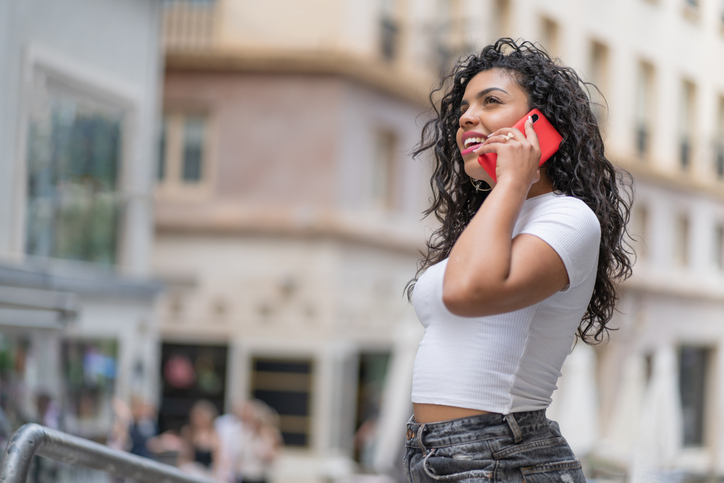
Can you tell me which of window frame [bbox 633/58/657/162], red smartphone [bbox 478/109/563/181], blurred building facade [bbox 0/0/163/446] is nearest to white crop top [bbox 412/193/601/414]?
red smartphone [bbox 478/109/563/181]

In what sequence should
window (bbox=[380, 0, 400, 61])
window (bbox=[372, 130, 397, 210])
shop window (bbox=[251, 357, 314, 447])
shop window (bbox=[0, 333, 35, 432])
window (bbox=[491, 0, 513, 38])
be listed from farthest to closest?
window (bbox=[491, 0, 513, 38]), window (bbox=[372, 130, 397, 210]), window (bbox=[380, 0, 400, 61]), shop window (bbox=[251, 357, 314, 447]), shop window (bbox=[0, 333, 35, 432])

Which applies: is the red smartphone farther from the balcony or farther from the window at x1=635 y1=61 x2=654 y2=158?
the window at x1=635 y1=61 x2=654 y2=158

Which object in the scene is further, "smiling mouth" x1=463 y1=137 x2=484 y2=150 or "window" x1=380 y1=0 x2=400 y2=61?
"window" x1=380 y1=0 x2=400 y2=61

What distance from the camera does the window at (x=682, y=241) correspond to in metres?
24.6

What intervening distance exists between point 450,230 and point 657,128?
2279 centimetres

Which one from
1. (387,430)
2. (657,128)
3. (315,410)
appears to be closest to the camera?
(387,430)

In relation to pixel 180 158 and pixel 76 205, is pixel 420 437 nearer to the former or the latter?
pixel 76 205

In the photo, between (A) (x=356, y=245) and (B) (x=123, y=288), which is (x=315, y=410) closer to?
(A) (x=356, y=245)

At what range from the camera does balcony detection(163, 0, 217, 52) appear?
58.9ft

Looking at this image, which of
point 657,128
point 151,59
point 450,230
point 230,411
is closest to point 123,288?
point 151,59

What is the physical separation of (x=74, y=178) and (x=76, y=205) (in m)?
0.29

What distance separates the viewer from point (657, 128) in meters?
24.0

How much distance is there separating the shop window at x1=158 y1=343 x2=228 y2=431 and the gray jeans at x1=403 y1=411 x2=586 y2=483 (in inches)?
632

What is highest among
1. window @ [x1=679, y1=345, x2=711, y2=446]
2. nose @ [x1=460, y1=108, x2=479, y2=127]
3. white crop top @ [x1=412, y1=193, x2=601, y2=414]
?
nose @ [x1=460, y1=108, x2=479, y2=127]
